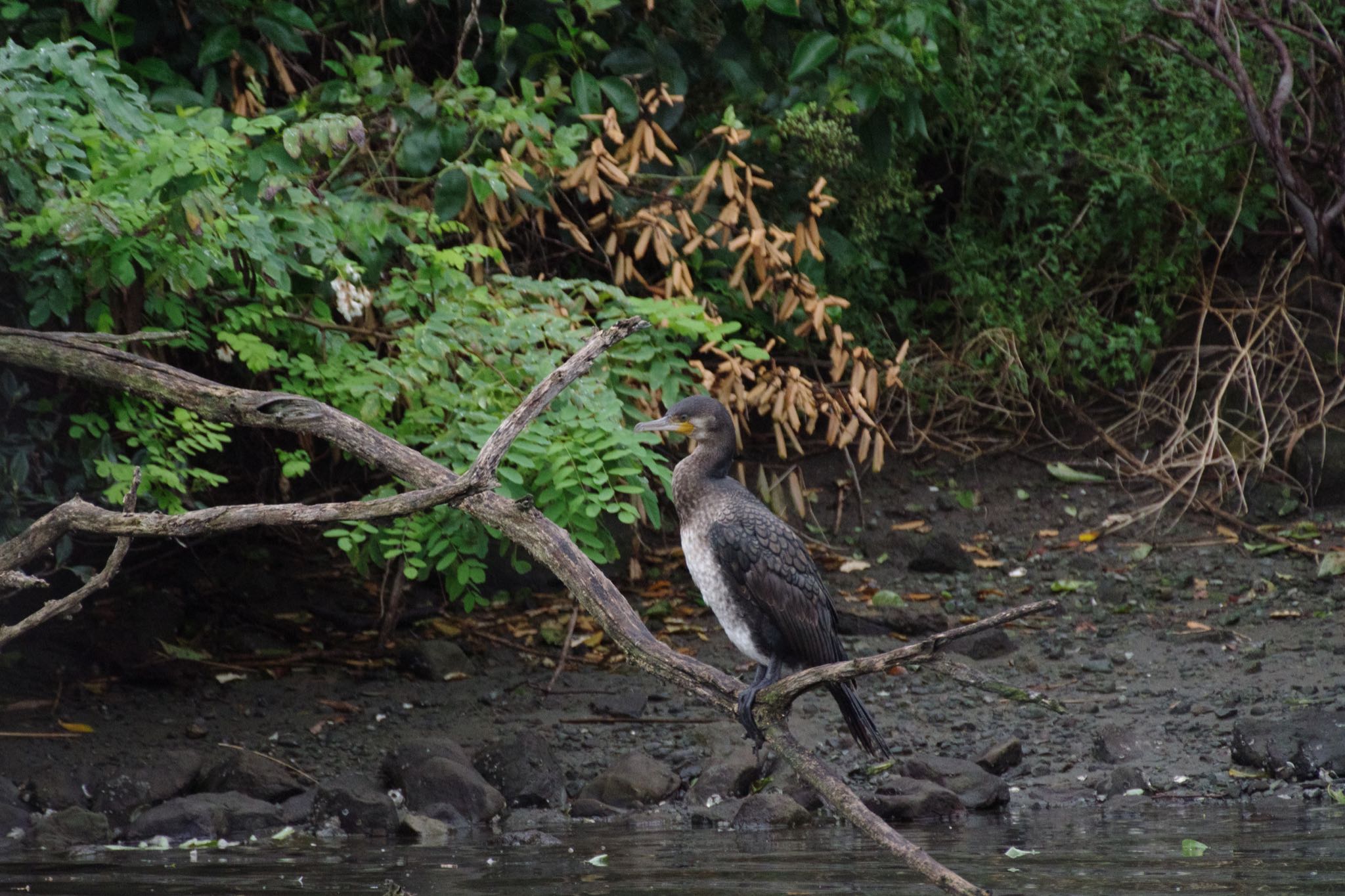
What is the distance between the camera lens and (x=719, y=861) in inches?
196

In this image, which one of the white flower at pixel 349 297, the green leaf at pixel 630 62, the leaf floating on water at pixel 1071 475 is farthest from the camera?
the leaf floating on water at pixel 1071 475

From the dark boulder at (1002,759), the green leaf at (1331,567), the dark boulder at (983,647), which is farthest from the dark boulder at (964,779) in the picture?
the green leaf at (1331,567)

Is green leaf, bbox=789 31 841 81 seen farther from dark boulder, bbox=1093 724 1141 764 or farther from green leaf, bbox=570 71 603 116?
dark boulder, bbox=1093 724 1141 764

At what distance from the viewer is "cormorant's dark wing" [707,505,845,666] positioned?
4.96 meters

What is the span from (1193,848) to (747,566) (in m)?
1.66

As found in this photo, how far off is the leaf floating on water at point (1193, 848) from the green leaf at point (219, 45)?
4620 millimetres

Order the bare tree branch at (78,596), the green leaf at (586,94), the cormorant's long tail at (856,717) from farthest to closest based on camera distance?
the green leaf at (586,94) < the cormorant's long tail at (856,717) < the bare tree branch at (78,596)

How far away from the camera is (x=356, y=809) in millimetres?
5730

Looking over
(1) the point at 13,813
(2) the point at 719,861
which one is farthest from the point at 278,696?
(2) the point at 719,861

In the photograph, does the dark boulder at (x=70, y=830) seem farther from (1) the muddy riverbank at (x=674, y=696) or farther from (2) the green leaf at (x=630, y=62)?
(2) the green leaf at (x=630, y=62)

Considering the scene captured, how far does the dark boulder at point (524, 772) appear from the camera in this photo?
6133 millimetres

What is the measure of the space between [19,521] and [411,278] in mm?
1698

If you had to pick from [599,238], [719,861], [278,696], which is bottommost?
[278,696]

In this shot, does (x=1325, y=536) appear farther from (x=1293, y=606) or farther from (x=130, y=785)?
(x=130, y=785)
